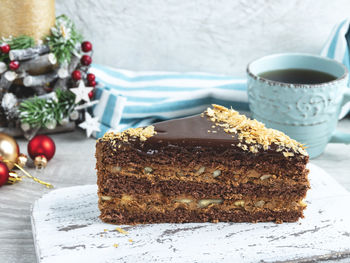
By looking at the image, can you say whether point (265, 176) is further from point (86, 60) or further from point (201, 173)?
point (86, 60)

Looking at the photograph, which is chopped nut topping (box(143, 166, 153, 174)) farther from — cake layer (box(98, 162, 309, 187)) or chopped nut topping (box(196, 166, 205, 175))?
chopped nut topping (box(196, 166, 205, 175))

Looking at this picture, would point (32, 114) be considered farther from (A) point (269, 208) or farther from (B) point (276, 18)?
(B) point (276, 18)

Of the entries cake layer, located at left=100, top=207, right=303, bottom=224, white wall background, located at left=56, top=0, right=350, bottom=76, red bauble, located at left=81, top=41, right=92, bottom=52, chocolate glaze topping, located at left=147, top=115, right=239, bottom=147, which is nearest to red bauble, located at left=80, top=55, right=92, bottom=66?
red bauble, located at left=81, top=41, right=92, bottom=52

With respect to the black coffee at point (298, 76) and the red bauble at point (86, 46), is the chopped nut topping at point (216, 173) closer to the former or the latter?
the black coffee at point (298, 76)

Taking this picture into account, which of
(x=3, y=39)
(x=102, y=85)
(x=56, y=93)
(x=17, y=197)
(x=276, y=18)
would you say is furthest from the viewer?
(x=276, y=18)

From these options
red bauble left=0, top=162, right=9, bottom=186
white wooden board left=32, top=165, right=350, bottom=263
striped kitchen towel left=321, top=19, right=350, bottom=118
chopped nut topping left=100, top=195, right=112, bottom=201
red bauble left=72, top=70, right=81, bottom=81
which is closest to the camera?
white wooden board left=32, top=165, right=350, bottom=263

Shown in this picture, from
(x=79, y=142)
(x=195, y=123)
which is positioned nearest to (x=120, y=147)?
(x=195, y=123)

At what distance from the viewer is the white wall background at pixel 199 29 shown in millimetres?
2795

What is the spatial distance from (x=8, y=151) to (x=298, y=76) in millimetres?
1372

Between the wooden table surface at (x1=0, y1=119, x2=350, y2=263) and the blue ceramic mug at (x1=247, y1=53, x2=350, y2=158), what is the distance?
0.12m

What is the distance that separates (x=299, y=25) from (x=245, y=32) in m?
0.31

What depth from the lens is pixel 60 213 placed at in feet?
6.04

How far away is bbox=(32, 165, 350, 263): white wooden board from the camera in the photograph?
1613 millimetres

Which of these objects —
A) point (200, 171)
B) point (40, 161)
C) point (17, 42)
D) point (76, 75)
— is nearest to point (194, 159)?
point (200, 171)
